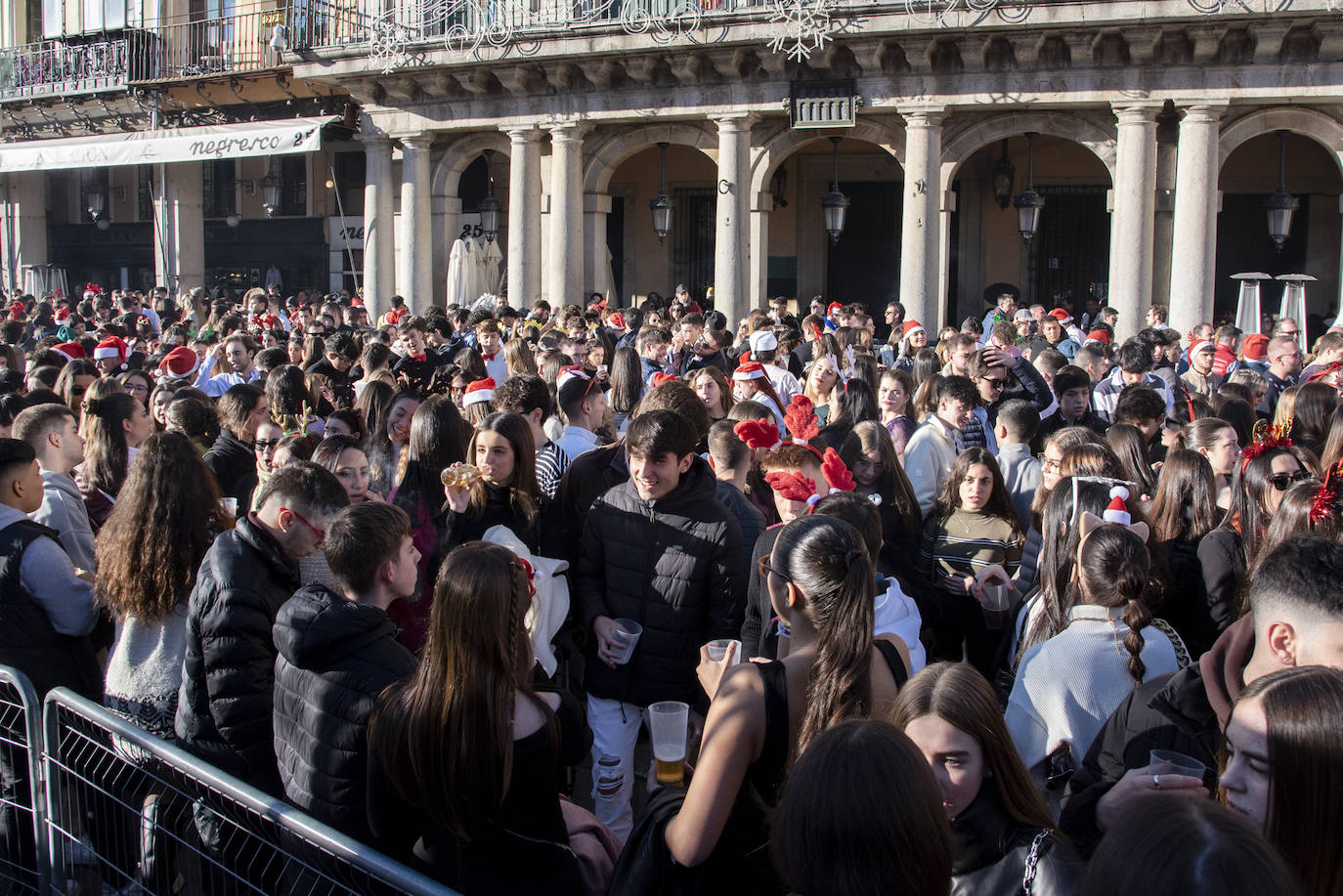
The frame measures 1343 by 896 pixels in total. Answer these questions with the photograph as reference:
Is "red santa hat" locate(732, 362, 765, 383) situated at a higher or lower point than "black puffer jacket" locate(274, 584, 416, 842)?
higher

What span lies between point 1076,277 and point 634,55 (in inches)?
300

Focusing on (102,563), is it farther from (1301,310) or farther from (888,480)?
(1301,310)

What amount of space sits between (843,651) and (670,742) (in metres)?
0.64

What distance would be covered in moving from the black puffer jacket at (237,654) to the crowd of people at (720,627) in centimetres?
1

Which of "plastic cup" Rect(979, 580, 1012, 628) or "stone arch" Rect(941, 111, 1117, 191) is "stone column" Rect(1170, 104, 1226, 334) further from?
"plastic cup" Rect(979, 580, 1012, 628)

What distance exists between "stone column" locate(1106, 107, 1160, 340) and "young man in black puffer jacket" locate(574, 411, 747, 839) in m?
11.1

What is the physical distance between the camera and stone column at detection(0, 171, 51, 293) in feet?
86.5

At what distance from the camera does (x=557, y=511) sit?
17.3 ft

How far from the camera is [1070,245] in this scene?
18.2m

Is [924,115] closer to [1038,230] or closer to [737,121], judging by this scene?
[737,121]

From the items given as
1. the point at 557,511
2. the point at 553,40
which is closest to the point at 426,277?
the point at 553,40

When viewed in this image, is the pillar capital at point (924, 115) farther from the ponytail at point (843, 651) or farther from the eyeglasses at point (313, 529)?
the ponytail at point (843, 651)

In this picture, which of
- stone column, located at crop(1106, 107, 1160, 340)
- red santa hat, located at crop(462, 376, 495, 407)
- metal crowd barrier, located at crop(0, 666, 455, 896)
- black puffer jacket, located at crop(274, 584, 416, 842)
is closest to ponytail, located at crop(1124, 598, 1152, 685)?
black puffer jacket, located at crop(274, 584, 416, 842)

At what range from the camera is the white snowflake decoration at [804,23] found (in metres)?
14.3
